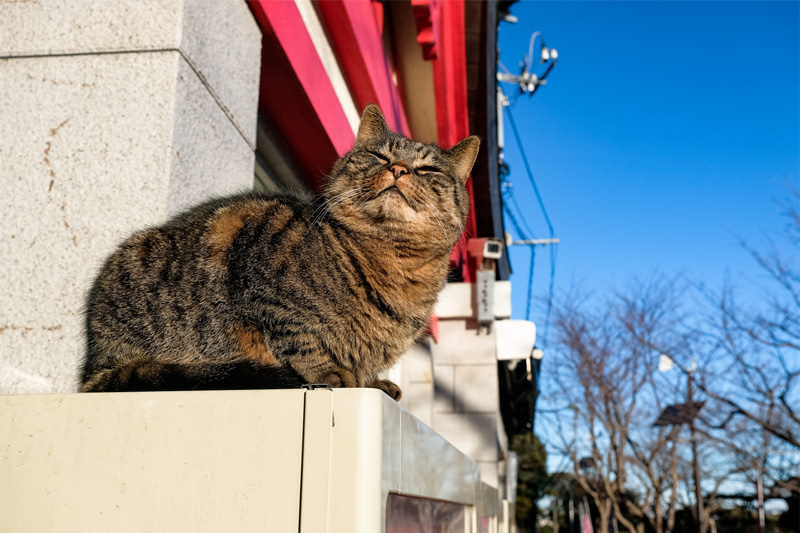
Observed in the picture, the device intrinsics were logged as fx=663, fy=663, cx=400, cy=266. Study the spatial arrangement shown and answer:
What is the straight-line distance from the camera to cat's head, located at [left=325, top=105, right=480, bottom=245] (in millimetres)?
2027

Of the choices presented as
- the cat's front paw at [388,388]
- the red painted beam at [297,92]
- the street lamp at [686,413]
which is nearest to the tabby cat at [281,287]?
the cat's front paw at [388,388]

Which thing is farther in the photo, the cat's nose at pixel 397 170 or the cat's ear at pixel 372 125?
the cat's ear at pixel 372 125

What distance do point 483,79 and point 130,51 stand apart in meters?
5.54

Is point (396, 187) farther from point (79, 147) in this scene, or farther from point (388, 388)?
point (79, 147)

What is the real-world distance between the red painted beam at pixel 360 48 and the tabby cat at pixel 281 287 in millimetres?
2345

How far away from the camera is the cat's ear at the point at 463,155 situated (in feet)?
8.09

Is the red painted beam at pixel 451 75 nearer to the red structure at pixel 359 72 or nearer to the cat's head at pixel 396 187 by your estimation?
the red structure at pixel 359 72

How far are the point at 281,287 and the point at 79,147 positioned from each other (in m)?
0.97

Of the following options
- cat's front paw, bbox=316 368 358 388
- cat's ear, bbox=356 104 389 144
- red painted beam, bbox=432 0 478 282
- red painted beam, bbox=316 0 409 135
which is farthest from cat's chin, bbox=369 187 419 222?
red painted beam, bbox=432 0 478 282

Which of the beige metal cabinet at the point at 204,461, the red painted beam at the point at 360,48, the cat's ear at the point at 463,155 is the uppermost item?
the red painted beam at the point at 360,48

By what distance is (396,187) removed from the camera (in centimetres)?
→ 205

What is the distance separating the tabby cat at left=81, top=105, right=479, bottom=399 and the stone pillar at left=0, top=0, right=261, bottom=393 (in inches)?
7.1

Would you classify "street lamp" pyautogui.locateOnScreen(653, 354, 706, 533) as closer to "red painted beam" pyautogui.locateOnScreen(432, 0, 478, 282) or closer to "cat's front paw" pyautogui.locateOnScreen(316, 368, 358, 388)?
"red painted beam" pyautogui.locateOnScreen(432, 0, 478, 282)

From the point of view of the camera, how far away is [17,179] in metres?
2.11
